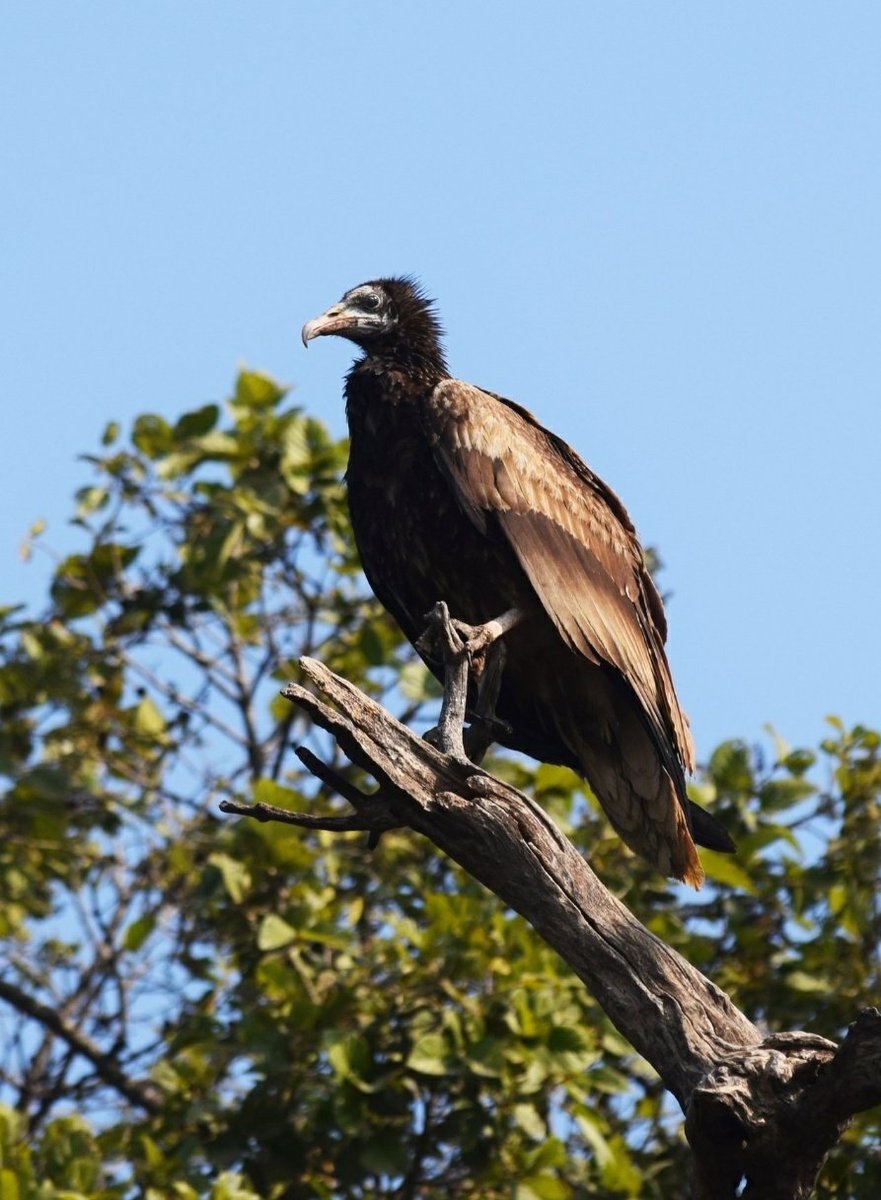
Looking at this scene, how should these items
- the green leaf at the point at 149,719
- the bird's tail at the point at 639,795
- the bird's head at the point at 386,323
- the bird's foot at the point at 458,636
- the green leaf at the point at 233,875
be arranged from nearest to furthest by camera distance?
1. the bird's foot at the point at 458,636
2. the bird's tail at the point at 639,795
3. the bird's head at the point at 386,323
4. the green leaf at the point at 233,875
5. the green leaf at the point at 149,719

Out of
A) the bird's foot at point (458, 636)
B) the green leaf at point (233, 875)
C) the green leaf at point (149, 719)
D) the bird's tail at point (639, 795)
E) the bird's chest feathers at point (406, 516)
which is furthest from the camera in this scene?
the green leaf at point (149, 719)

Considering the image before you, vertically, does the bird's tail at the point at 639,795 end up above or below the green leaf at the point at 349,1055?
above

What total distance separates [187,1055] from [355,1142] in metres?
1.32

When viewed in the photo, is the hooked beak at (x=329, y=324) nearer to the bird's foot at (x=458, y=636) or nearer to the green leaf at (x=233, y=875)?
the bird's foot at (x=458, y=636)

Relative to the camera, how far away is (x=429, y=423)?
6.68 metres

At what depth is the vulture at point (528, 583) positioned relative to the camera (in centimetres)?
646

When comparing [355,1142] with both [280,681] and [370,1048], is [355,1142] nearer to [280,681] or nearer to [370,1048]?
[370,1048]

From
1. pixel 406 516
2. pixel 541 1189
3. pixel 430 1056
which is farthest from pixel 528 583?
pixel 541 1189

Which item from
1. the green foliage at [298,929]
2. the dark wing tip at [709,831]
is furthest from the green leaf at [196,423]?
the dark wing tip at [709,831]

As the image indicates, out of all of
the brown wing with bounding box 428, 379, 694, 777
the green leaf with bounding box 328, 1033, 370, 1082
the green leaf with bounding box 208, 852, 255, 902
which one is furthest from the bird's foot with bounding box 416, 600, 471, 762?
the green leaf with bounding box 208, 852, 255, 902

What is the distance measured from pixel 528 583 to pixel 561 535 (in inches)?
15.7

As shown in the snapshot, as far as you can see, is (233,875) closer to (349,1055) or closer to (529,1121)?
(349,1055)

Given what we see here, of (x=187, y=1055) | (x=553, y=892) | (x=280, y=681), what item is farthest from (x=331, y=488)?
(x=553, y=892)

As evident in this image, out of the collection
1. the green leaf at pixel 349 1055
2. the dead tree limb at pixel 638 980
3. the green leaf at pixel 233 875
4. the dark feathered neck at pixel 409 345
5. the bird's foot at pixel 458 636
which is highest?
the dark feathered neck at pixel 409 345
